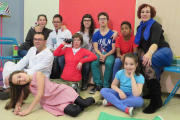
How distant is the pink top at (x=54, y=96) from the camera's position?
4.89 feet

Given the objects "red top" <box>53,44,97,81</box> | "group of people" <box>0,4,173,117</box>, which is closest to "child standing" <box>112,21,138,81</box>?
"group of people" <box>0,4,173,117</box>

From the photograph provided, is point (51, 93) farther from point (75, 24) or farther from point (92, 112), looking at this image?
point (75, 24)

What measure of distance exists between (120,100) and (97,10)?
1.64 meters

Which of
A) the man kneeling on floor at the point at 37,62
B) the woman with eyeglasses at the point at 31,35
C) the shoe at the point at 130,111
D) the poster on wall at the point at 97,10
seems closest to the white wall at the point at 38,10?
the poster on wall at the point at 97,10

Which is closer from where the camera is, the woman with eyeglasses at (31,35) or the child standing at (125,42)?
the child standing at (125,42)

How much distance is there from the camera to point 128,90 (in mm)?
1609

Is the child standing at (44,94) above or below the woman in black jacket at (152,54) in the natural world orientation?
below

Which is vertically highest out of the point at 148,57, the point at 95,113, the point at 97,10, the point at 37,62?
the point at 97,10

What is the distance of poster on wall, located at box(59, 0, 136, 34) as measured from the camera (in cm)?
249

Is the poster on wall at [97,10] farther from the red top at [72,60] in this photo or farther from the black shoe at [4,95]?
the black shoe at [4,95]

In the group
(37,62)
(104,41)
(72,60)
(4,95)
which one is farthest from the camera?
(104,41)

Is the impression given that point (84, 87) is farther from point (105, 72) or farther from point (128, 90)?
point (128, 90)

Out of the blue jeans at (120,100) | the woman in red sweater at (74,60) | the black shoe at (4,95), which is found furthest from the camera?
the woman in red sweater at (74,60)

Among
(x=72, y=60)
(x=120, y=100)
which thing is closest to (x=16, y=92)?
(x=72, y=60)
